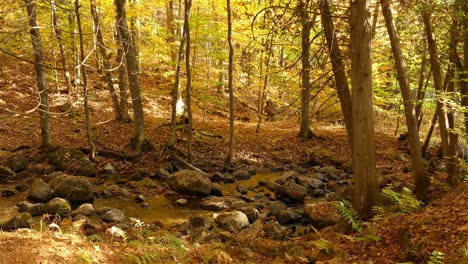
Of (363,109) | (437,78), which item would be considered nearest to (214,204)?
(363,109)

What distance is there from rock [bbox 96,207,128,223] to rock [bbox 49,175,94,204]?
121 centimetres

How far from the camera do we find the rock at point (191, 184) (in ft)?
40.3

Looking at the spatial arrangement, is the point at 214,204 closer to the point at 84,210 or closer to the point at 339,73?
the point at 84,210

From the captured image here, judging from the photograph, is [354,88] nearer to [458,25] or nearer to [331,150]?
[458,25]

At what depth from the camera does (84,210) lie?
32.5 ft

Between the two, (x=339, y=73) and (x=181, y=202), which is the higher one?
(x=339, y=73)

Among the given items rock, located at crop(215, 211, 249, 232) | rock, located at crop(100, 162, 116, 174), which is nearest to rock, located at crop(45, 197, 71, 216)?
rock, located at crop(100, 162, 116, 174)

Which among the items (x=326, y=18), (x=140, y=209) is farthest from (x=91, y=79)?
(x=326, y=18)

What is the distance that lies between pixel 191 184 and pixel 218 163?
3927 millimetres

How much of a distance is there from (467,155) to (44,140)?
17.2m

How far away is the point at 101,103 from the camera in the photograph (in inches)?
913

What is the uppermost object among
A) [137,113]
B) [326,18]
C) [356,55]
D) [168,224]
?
[326,18]

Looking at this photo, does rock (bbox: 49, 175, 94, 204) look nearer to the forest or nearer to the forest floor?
the forest

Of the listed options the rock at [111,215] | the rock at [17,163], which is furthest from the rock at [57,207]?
the rock at [17,163]
